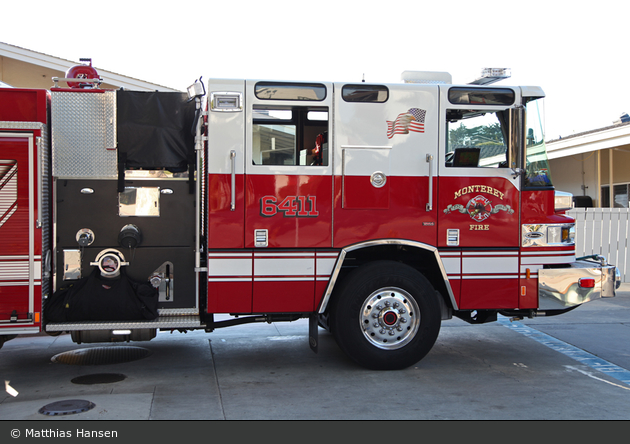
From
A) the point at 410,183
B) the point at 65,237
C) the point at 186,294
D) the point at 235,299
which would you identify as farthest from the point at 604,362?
the point at 65,237

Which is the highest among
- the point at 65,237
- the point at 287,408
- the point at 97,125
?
the point at 97,125

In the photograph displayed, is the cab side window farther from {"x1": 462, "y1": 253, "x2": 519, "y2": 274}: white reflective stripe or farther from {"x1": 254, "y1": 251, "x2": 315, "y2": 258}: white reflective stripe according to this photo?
{"x1": 462, "y1": 253, "x2": 519, "y2": 274}: white reflective stripe

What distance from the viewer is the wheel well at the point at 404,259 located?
5969mm

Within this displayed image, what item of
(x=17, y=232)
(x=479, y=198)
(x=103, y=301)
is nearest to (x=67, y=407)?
(x=103, y=301)

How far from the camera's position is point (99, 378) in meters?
5.73

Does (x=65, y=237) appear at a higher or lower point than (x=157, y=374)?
higher

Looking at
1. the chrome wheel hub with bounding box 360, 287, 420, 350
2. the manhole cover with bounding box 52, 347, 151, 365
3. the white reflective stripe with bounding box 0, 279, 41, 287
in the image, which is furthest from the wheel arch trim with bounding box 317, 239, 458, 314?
the white reflective stripe with bounding box 0, 279, 41, 287

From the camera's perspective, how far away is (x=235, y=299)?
223 inches

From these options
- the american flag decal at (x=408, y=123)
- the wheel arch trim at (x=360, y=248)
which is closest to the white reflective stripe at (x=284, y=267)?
the wheel arch trim at (x=360, y=248)

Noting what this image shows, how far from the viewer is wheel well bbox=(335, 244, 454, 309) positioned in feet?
19.6

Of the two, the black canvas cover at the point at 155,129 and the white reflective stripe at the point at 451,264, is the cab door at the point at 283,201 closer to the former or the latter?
the black canvas cover at the point at 155,129

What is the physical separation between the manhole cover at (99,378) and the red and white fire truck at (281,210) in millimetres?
433
